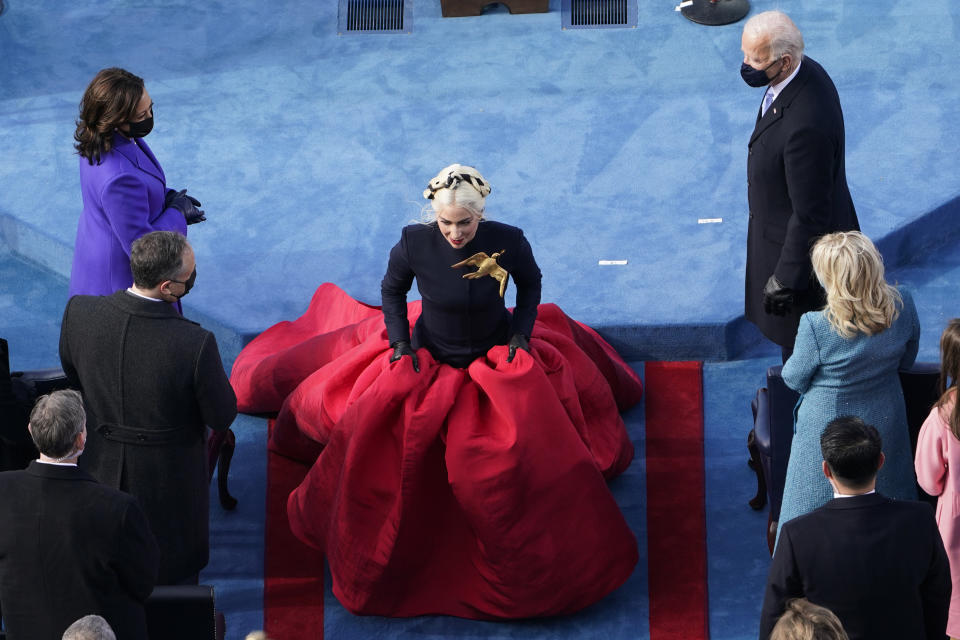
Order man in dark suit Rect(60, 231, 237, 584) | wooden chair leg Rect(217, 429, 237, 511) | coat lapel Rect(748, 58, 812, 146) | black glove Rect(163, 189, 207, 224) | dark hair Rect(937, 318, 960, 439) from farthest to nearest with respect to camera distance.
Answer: wooden chair leg Rect(217, 429, 237, 511) → black glove Rect(163, 189, 207, 224) → coat lapel Rect(748, 58, 812, 146) → man in dark suit Rect(60, 231, 237, 584) → dark hair Rect(937, 318, 960, 439)

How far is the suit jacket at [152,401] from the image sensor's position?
391 centimetres

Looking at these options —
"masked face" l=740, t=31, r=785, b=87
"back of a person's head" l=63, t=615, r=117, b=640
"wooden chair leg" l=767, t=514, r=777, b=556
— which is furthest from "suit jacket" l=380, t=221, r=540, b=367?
"back of a person's head" l=63, t=615, r=117, b=640

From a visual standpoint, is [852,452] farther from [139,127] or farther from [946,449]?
[139,127]

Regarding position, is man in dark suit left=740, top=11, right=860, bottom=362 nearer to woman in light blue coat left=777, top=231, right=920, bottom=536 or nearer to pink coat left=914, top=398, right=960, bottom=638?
woman in light blue coat left=777, top=231, right=920, bottom=536

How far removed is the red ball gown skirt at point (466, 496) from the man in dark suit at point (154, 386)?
55cm

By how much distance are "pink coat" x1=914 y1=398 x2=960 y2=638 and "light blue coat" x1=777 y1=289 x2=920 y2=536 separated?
0.15m

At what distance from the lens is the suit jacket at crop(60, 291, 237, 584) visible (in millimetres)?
3906

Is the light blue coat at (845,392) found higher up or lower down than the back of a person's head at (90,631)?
lower down

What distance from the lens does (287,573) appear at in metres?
4.71

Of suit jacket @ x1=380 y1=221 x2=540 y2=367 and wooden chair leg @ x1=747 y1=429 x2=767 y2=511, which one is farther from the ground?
suit jacket @ x1=380 y1=221 x2=540 y2=367

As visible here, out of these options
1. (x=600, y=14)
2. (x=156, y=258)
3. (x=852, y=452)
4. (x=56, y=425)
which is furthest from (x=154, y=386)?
(x=600, y=14)

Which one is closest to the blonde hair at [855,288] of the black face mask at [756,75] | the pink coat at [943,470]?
the pink coat at [943,470]

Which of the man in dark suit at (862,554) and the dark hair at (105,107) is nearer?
the man in dark suit at (862,554)

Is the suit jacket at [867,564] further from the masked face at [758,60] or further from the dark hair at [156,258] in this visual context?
the dark hair at [156,258]
